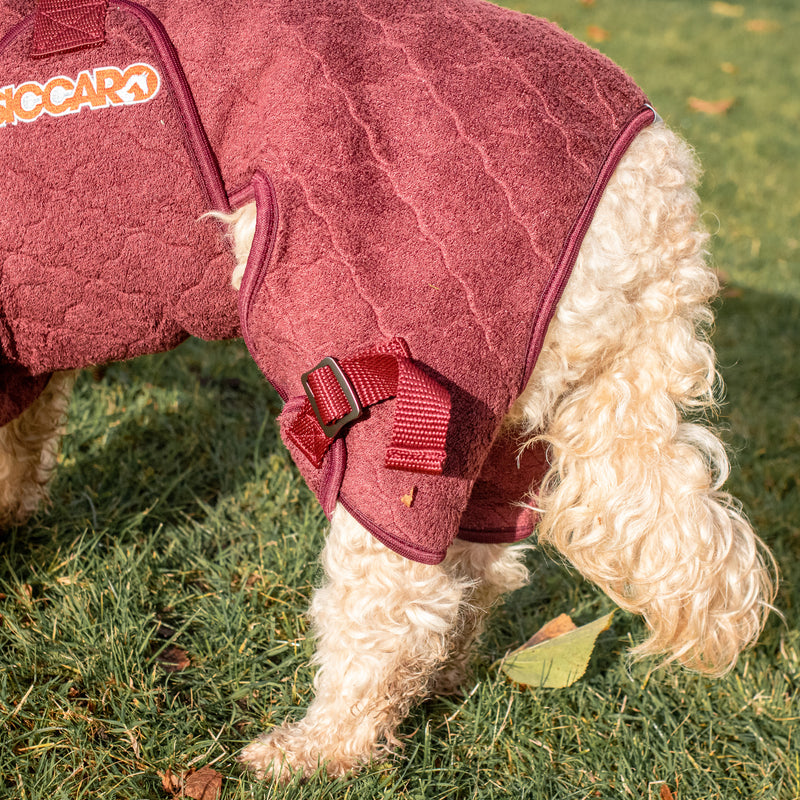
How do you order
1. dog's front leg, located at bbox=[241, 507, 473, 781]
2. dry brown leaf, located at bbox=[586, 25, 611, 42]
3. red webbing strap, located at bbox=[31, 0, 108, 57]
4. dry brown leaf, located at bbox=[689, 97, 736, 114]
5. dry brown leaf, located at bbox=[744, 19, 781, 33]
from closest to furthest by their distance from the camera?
red webbing strap, located at bbox=[31, 0, 108, 57], dog's front leg, located at bbox=[241, 507, 473, 781], dry brown leaf, located at bbox=[689, 97, 736, 114], dry brown leaf, located at bbox=[586, 25, 611, 42], dry brown leaf, located at bbox=[744, 19, 781, 33]

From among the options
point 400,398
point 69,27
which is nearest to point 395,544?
point 400,398

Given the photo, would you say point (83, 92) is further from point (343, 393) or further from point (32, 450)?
point (32, 450)

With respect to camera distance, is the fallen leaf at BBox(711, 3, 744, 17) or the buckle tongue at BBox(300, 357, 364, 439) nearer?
the buckle tongue at BBox(300, 357, 364, 439)

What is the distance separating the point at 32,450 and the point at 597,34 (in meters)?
7.78

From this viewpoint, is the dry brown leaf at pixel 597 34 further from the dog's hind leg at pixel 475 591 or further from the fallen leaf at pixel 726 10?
the dog's hind leg at pixel 475 591

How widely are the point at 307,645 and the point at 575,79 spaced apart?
1.42 metres

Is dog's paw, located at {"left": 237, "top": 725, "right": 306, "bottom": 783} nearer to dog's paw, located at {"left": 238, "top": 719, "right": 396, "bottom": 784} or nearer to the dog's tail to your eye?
dog's paw, located at {"left": 238, "top": 719, "right": 396, "bottom": 784}

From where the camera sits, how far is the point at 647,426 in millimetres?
1549

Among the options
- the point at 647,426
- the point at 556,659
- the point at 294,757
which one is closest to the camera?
the point at 647,426

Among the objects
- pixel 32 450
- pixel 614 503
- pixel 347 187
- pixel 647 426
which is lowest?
pixel 32 450

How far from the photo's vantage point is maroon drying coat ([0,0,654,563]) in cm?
133

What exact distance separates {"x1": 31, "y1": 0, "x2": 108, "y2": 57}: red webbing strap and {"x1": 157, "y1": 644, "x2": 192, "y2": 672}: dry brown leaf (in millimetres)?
1354

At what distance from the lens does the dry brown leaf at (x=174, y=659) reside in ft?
6.68

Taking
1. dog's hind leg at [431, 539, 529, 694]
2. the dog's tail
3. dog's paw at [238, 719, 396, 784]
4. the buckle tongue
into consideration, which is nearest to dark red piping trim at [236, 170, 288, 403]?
the buckle tongue
